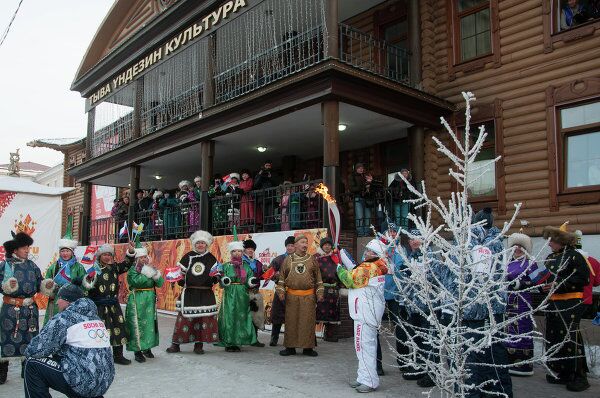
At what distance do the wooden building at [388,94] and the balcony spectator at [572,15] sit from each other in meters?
0.09

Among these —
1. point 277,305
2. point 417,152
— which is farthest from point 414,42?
point 277,305

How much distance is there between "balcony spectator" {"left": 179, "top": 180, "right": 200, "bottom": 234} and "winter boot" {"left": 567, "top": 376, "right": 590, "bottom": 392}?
9738 millimetres

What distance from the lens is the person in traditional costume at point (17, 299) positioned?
6.62 meters

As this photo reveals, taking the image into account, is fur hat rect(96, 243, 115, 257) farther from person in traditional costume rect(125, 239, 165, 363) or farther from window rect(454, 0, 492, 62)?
window rect(454, 0, 492, 62)

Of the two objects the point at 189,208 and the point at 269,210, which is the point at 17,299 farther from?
the point at 189,208

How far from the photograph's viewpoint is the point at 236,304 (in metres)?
8.87

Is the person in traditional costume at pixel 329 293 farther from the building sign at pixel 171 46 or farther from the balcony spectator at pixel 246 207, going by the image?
the building sign at pixel 171 46

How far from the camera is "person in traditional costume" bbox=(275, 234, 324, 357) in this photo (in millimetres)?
8086

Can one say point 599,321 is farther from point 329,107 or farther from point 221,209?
point 221,209

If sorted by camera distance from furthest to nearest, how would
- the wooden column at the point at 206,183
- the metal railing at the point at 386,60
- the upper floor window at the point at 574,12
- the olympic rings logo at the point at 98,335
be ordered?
the wooden column at the point at 206,183
the metal railing at the point at 386,60
the upper floor window at the point at 574,12
the olympic rings logo at the point at 98,335

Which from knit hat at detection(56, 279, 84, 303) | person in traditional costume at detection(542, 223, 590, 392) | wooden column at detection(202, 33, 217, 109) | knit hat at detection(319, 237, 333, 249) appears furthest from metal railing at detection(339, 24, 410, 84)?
knit hat at detection(56, 279, 84, 303)

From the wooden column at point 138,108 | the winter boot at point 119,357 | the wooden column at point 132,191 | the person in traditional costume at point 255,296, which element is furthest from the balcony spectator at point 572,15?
the wooden column at point 132,191

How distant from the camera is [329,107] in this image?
1012 cm

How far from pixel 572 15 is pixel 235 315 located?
8.24m
